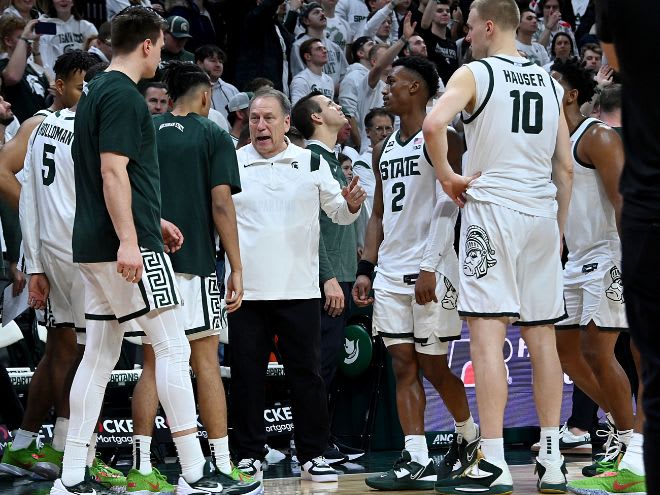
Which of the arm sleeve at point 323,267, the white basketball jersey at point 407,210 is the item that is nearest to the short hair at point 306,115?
the arm sleeve at point 323,267

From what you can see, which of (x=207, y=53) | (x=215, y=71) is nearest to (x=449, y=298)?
(x=215, y=71)

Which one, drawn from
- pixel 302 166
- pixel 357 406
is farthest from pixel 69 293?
pixel 357 406

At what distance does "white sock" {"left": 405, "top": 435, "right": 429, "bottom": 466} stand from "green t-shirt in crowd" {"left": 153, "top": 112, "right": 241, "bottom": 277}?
1.46 m

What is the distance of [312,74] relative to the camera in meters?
12.8

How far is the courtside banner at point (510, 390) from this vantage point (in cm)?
815

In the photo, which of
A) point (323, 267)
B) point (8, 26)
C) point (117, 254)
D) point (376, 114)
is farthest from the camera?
point (376, 114)

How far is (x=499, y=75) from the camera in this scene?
17.6ft

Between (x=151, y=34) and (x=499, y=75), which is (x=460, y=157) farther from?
(x=151, y=34)

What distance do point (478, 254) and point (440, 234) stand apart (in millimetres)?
540

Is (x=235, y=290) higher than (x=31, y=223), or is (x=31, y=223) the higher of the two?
(x=31, y=223)

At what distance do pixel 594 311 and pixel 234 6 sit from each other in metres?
8.31

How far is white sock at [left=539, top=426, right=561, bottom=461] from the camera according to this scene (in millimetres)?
5391

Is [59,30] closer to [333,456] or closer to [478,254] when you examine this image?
[333,456]

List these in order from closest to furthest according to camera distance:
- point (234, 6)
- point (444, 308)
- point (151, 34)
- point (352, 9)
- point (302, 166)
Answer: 1. point (151, 34)
2. point (444, 308)
3. point (302, 166)
4. point (234, 6)
5. point (352, 9)
